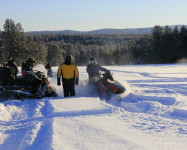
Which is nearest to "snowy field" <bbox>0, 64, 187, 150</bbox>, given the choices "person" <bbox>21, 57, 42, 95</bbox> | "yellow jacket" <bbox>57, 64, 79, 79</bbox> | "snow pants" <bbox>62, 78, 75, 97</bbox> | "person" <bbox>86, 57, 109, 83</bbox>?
"person" <bbox>21, 57, 42, 95</bbox>

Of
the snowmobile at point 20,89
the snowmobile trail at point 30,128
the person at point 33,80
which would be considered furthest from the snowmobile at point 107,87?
the snowmobile trail at point 30,128

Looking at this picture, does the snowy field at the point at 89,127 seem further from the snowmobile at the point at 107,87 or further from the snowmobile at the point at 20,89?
the snowmobile at the point at 107,87

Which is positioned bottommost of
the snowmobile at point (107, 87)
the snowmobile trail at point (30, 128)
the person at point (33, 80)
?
the snowmobile trail at point (30, 128)

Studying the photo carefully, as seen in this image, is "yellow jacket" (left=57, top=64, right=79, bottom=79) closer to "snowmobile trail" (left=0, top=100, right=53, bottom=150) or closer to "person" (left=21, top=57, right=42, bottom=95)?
"person" (left=21, top=57, right=42, bottom=95)

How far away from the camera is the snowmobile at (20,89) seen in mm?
7231

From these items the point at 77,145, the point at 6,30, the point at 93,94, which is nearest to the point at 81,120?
the point at 77,145

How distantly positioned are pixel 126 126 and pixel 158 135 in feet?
2.23

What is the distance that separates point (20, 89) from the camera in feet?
24.4

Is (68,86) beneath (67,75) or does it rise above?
beneath

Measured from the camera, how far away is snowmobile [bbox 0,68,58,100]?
285 inches

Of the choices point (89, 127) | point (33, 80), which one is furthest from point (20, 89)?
point (89, 127)

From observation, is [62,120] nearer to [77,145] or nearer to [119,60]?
[77,145]

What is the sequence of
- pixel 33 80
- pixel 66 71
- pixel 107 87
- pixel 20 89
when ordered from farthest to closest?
1. pixel 66 71
2. pixel 107 87
3. pixel 33 80
4. pixel 20 89

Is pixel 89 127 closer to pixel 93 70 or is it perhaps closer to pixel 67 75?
pixel 67 75
